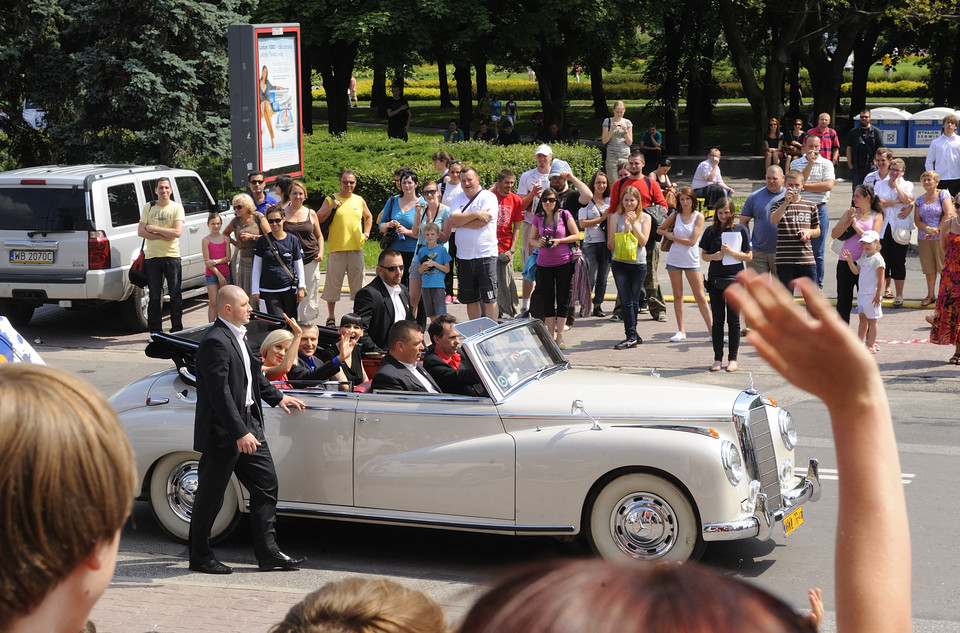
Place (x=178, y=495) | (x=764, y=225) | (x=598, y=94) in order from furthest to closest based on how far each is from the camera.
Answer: (x=598, y=94), (x=764, y=225), (x=178, y=495)

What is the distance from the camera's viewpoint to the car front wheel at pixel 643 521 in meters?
6.88

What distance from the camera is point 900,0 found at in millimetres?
33219

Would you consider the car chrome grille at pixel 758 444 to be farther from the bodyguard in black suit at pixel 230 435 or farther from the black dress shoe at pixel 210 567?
the black dress shoe at pixel 210 567

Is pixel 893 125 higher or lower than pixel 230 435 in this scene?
higher

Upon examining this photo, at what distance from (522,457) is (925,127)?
2941 cm

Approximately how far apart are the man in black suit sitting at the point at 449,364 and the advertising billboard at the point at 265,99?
35.3 feet

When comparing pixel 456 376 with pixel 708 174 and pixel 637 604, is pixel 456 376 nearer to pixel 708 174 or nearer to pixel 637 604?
pixel 637 604

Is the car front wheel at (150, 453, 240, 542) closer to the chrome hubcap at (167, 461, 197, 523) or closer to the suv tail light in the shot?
the chrome hubcap at (167, 461, 197, 523)

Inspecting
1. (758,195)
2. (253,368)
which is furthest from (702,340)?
(253,368)

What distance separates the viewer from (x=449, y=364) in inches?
326

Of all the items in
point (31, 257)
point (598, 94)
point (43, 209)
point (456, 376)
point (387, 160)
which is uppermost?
point (598, 94)

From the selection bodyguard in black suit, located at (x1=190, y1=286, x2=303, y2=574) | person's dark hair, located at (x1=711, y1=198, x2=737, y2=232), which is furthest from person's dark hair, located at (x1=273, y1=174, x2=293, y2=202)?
bodyguard in black suit, located at (x1=190, y1=286, x2=303, y2=574)

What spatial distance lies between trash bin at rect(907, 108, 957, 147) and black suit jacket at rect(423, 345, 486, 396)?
28.1m

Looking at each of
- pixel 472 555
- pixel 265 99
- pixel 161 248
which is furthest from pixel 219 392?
pixel 265 99
